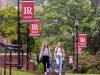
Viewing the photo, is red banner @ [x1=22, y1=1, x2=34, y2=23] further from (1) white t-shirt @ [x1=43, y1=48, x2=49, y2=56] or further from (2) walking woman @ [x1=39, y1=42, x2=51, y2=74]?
(1) white t-shirt @ [x1=43, y1=48, x2=49, y2=56]

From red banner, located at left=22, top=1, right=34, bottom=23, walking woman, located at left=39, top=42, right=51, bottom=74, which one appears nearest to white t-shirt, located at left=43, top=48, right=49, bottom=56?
walking woman, located at left=39, top=42, right=51, bottom=74

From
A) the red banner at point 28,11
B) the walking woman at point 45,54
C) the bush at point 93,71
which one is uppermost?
the red banner at point 28,11

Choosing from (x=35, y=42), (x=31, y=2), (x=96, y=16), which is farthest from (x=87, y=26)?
(x=31, y=2)

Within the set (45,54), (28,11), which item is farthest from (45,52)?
Answer: (28,11)

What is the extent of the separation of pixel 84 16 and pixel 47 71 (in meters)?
27.6

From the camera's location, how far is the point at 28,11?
78.0 ft

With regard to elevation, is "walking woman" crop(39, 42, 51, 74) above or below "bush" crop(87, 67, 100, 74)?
above

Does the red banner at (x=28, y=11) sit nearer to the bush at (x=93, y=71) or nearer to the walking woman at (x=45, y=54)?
the walking woman at (x=45, y=54)

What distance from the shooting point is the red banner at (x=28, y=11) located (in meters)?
23.2

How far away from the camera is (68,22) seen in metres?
47.7

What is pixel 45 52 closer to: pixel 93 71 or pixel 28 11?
pixel 28 11

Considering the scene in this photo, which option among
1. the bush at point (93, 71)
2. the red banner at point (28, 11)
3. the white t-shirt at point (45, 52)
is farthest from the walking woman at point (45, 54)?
the bush at point (93, 71)

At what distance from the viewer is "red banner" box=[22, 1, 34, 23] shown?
23.2 meters

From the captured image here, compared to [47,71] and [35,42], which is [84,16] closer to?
[35,42]
